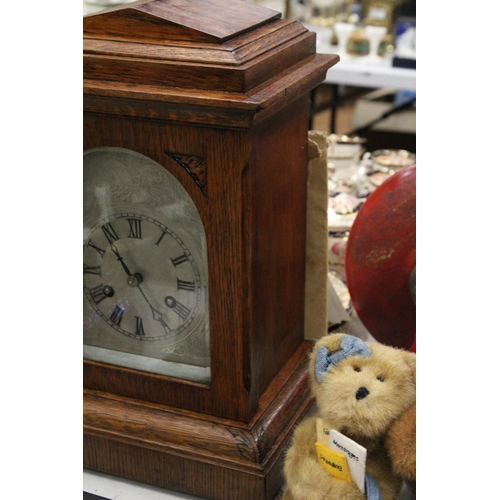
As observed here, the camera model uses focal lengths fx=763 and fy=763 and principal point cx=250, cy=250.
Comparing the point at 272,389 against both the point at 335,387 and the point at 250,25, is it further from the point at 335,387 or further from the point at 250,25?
the point at 250,25

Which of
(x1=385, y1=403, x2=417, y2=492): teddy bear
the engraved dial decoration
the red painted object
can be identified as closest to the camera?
(x1=385, y1=403, x2=417, y2=492): teddy bear

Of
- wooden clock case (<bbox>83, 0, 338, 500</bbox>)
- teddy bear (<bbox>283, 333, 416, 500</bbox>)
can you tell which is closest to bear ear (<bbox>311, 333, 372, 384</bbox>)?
teddy bear (<bbox>283, 333, 416, 500</bbox>)

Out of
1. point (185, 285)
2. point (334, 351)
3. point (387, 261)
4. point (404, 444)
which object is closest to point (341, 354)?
point (334, 351)

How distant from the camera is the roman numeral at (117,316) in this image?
1.01 meters

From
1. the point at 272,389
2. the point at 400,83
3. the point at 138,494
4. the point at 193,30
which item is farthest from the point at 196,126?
the point at 400,83

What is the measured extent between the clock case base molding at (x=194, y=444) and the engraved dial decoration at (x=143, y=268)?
0.06m

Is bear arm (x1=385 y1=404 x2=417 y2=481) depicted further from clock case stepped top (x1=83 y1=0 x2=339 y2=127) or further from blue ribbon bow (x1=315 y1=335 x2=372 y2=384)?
clock case stepped top (x1=83 y1=0 x2=339 y2=127)

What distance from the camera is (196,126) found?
86 centimetres

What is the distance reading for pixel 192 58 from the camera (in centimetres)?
83

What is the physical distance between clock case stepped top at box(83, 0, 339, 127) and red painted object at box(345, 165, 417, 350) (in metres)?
0.29

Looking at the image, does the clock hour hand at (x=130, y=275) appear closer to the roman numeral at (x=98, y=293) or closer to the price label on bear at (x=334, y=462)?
the roman numeral at (x=98, y=293)

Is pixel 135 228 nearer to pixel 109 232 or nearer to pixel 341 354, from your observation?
pixel 109 232

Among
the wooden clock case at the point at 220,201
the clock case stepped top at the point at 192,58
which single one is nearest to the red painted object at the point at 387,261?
the wooden clock case at the point at 220,201

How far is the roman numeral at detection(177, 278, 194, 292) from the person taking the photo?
95 centimetres
